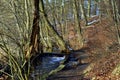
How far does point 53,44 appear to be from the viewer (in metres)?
25.8

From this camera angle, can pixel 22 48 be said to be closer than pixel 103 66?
Yes

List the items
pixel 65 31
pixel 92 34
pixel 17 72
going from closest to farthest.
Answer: pixel 17 72 < pixel 92 34 < pixel 65 31

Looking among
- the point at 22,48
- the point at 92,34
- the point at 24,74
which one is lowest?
the point at 92,34

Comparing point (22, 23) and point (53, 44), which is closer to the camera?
point (22, 23)

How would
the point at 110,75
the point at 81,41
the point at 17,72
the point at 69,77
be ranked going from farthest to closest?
the point at 81,41 → the point at 69,77 → the point at 110,75 → the point at 17,72

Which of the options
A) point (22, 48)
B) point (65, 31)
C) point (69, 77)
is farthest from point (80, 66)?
point (65, 31)

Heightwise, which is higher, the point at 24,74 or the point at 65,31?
the point at 24,74

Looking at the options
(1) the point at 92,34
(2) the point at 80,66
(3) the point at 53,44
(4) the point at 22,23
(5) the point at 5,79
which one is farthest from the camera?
(1) the point at 92,34

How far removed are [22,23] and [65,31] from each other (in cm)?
2257

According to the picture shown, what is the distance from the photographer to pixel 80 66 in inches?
754

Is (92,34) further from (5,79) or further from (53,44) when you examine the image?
(5,79)

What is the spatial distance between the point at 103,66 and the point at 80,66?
3.46 m

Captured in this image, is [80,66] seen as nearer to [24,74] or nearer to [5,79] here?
[5,79]

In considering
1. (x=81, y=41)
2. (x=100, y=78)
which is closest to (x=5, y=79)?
(x=100, y=78)
